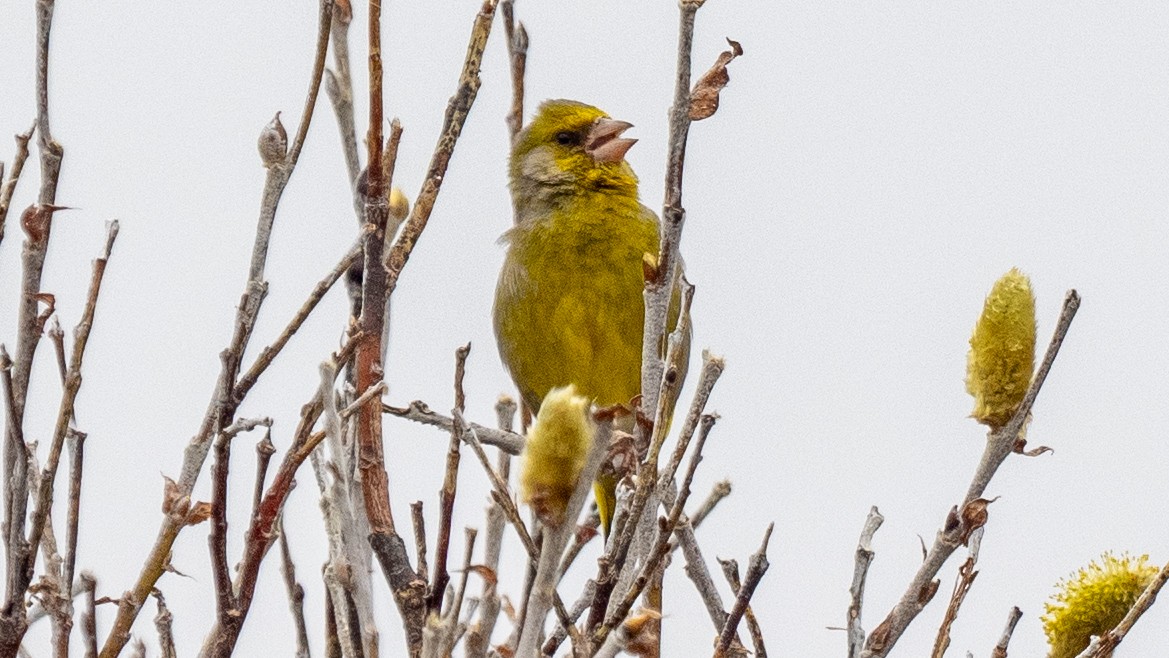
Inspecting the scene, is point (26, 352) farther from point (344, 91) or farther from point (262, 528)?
point (344, 91)

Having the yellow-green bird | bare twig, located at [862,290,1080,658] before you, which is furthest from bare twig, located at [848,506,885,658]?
the yellow-green bird

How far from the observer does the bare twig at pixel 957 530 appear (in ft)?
6.05

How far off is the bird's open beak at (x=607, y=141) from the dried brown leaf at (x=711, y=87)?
10.3 feet

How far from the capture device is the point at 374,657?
1.54m

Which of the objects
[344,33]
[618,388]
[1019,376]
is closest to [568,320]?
[618,388]

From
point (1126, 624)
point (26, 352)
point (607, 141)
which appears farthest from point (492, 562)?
point (607, 141)

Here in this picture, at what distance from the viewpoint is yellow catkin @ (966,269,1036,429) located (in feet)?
6.35

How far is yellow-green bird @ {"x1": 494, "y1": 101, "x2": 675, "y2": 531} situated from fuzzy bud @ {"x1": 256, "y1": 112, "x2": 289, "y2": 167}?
104 inches

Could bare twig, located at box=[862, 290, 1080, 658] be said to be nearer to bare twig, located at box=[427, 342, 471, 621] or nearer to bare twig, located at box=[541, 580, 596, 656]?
bare twig, located at box=[541, 580, 596, 656]

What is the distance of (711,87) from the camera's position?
198cm

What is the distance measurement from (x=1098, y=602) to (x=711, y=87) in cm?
90

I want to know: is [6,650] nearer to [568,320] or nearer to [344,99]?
[344,99]

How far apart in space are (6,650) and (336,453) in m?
0.63

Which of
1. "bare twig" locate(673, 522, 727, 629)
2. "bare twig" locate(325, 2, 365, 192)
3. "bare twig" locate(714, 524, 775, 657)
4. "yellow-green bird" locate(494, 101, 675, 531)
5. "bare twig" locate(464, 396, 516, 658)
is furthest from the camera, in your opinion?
"yellow-green bird" locate(494, 101, 675, 531)
